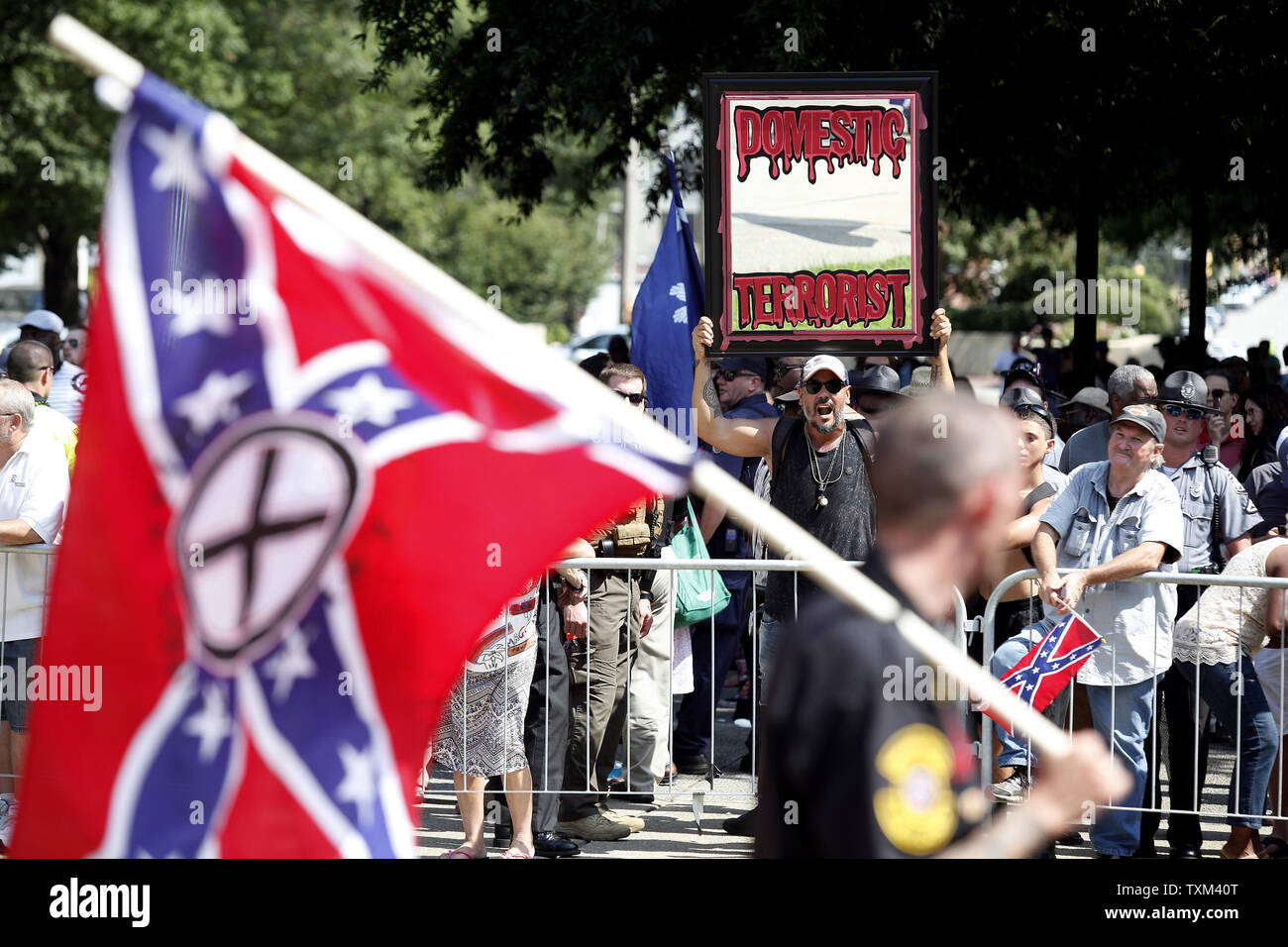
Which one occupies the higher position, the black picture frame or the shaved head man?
the black picture frame

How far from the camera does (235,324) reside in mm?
3143

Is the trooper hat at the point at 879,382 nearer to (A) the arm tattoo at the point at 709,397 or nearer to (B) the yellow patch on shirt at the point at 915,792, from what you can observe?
(A) the arm tattoo at the point at 709,397

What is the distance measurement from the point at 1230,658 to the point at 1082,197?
8.81 meters

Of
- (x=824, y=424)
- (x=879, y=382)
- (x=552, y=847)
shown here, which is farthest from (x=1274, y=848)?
(x=879, y=382)

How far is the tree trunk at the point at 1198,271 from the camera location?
17.6m

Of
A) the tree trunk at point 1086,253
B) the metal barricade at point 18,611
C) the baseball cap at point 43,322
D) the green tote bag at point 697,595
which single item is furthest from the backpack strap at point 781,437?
the tree trunk at point 1086,253

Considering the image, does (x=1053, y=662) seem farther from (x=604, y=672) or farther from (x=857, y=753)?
(x=857, y=753)

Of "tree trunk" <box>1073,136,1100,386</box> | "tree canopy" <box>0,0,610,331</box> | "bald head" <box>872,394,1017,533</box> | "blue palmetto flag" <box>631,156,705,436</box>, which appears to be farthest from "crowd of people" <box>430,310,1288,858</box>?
"tree canopy" <box>0,0,610,331</box>

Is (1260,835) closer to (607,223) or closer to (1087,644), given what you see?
(1087,644)

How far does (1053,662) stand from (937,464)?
405 cm

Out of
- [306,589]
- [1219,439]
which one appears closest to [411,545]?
[306,589]

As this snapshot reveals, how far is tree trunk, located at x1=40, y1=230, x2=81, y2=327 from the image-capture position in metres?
32.0

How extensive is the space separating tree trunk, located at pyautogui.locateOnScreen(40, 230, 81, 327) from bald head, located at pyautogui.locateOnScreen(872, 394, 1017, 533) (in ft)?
103

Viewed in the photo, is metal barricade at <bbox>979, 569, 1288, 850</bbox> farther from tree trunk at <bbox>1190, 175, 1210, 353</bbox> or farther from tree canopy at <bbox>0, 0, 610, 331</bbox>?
tree canopy at <bbox>0, 0, 610, 331</bbox>
